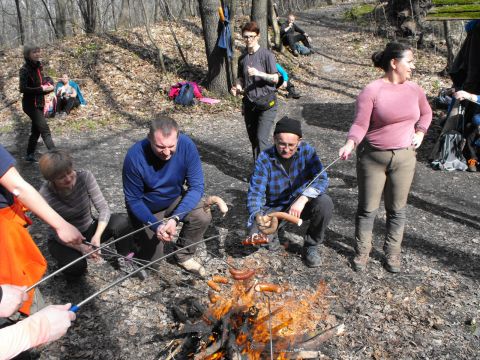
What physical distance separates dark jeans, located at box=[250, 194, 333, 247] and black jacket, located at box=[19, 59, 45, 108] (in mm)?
4678

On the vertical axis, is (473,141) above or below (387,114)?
below

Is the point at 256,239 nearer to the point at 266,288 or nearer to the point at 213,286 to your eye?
the point at 266,288

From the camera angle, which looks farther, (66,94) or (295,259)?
(66,94)

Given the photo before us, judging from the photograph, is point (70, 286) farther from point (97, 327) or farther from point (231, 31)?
point (231, 31)

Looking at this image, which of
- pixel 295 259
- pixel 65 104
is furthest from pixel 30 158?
pixel 295 259

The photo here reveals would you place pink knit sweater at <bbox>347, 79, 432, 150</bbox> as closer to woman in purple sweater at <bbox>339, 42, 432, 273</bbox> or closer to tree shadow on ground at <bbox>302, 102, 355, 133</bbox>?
woman in purple sweater at <bbox>339, 42, 432, 273</bbox>

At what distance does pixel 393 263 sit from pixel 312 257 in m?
0.73

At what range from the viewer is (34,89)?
6.61 meters

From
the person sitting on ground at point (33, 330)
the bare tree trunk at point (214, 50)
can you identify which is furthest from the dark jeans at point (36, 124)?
the person sitting on ground at point (33, 330)

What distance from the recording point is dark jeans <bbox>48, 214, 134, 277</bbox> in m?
3.67

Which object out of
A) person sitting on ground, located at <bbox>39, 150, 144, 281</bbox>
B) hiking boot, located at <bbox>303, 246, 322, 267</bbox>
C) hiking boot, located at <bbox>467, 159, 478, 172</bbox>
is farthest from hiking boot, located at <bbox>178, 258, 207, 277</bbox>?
hiking boot, located at <bbox>467, 159, 478, 172</bbox>

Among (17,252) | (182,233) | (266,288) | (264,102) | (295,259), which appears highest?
(264,102)

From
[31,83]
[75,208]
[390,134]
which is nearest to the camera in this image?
[390,134]

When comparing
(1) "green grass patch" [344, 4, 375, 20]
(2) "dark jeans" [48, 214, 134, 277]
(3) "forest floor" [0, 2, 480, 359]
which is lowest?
(3) "forest floor" [0, 2, 480, 359]
